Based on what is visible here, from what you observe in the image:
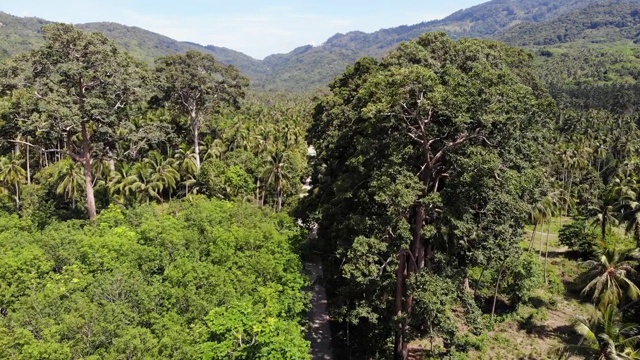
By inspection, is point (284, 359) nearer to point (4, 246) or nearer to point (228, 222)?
point (228, 222)

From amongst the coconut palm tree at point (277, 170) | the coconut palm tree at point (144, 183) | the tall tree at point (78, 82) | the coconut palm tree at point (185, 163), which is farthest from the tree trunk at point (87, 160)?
the coconut palm tree at point (277, 170)

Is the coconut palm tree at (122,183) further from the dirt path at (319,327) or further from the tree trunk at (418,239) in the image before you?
the tree trunk at (418,239)

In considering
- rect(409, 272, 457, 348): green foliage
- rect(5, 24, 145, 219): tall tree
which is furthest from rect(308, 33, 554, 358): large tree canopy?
rect(5, 24, 145, 219): tall tree

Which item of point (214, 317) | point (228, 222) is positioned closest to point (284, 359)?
point (214, 317)

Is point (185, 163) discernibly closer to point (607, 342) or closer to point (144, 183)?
point (144, 183)

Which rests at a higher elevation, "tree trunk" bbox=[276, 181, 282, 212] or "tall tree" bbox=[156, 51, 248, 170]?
"tall tree" bbox=[156, 51, 248, 170]

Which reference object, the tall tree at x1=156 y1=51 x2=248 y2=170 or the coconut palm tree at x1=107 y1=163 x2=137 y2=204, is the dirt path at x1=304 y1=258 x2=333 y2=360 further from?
the tall tree at x1=156 y1=51 x2=248 y2=170
